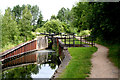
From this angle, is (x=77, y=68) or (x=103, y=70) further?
(x=77, y=68)

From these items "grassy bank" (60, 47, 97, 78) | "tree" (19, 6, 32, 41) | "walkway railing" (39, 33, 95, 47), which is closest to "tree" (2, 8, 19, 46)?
"tree" (19, 6, 32, 41)

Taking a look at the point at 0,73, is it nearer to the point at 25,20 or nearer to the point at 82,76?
the point at 82,76

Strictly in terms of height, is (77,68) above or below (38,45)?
above

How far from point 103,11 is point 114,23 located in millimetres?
1093

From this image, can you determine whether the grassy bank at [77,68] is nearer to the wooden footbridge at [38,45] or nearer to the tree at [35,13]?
the wooden footbridge at [38,45]

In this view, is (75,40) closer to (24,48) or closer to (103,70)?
(24,48)

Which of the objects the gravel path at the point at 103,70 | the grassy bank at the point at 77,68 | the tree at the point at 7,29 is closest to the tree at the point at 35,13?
the tree at the point at 7,29

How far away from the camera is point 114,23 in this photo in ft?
28.7

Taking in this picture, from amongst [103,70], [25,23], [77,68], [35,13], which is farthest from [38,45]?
[103,70]

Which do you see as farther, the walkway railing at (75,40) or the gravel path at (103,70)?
the walkway railing at (75,40)

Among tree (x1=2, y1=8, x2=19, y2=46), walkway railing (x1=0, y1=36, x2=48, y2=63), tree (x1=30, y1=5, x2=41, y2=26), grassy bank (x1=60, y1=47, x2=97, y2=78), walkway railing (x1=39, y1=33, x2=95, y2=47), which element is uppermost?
tree (x1=30, y1=5, x2=41, y2=26)

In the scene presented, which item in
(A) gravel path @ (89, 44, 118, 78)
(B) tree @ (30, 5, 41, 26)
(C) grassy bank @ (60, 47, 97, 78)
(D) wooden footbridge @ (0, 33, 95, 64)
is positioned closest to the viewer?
(A) gravel path @ (89, 44, 118, 78)

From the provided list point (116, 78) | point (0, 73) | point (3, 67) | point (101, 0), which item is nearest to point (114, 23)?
point (101, 0)

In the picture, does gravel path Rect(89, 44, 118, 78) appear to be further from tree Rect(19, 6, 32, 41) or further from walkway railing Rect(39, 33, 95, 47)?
tree Rect(19, 6, 32, 41)
